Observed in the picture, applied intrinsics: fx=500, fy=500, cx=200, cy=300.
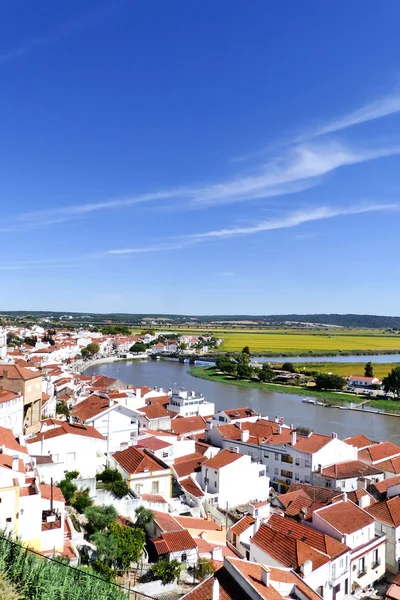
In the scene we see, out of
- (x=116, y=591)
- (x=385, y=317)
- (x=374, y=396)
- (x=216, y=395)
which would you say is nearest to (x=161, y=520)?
(x=116, y=591)

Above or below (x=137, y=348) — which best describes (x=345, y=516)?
above

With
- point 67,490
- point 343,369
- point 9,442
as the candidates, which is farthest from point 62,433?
point 343,369

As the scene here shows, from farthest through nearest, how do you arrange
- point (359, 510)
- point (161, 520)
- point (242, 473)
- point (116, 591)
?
point (242, 473), point (359, 510), point (161, 520), point (116, 591)

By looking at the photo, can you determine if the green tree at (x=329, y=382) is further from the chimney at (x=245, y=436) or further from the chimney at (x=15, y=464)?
the chimney at (x=15, y=464)

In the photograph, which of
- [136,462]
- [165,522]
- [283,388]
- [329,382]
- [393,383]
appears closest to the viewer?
[165,522]

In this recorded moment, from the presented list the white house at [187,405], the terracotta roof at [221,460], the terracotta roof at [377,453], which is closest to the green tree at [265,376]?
the white house at [187,405]

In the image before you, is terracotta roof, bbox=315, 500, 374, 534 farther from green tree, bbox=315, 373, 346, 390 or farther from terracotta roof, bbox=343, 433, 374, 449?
green tree, bbox=315, 373, 346, 390

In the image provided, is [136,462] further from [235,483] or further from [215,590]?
[215,590]

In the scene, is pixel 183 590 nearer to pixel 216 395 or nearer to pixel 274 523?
pixel 274 523
